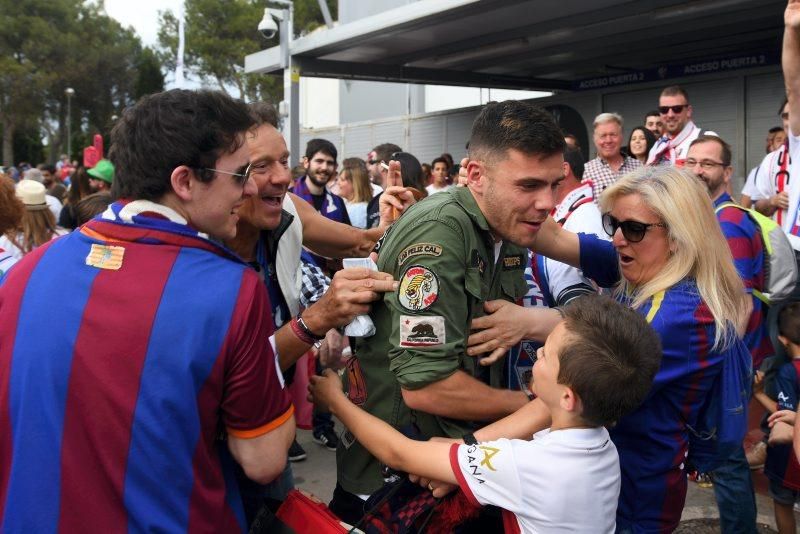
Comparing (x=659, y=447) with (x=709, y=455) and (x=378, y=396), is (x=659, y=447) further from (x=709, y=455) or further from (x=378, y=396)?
(x=378, y=396)

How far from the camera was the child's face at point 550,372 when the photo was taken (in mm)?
1868

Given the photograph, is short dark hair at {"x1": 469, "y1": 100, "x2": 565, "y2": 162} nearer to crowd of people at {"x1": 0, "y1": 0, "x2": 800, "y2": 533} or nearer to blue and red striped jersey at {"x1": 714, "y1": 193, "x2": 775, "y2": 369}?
crowd of people at {"x1": 0, "y1": 0, "x2": 800, "y2": 533}

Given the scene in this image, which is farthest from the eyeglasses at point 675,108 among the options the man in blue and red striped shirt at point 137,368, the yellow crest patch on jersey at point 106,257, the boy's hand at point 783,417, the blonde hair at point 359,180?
the yellow crest patch on jersey at point 106,257

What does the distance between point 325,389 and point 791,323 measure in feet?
10.0

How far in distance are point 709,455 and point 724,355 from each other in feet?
1.25

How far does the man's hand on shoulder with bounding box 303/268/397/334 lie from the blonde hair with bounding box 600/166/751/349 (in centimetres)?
89

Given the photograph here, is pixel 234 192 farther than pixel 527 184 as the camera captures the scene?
No

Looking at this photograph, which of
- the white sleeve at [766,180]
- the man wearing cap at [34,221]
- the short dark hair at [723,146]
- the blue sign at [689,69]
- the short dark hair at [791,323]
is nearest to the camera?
the short dark hair at [791,323]

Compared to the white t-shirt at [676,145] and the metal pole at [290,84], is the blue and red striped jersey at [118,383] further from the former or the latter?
the metal pole at [290,84]

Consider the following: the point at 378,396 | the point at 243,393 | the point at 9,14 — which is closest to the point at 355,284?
the point at 378,396

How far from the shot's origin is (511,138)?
218cm

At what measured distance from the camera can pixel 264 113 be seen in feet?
8.75

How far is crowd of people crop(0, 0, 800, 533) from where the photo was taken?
5.06 feet

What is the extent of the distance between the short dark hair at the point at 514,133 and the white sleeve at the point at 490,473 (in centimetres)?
92
